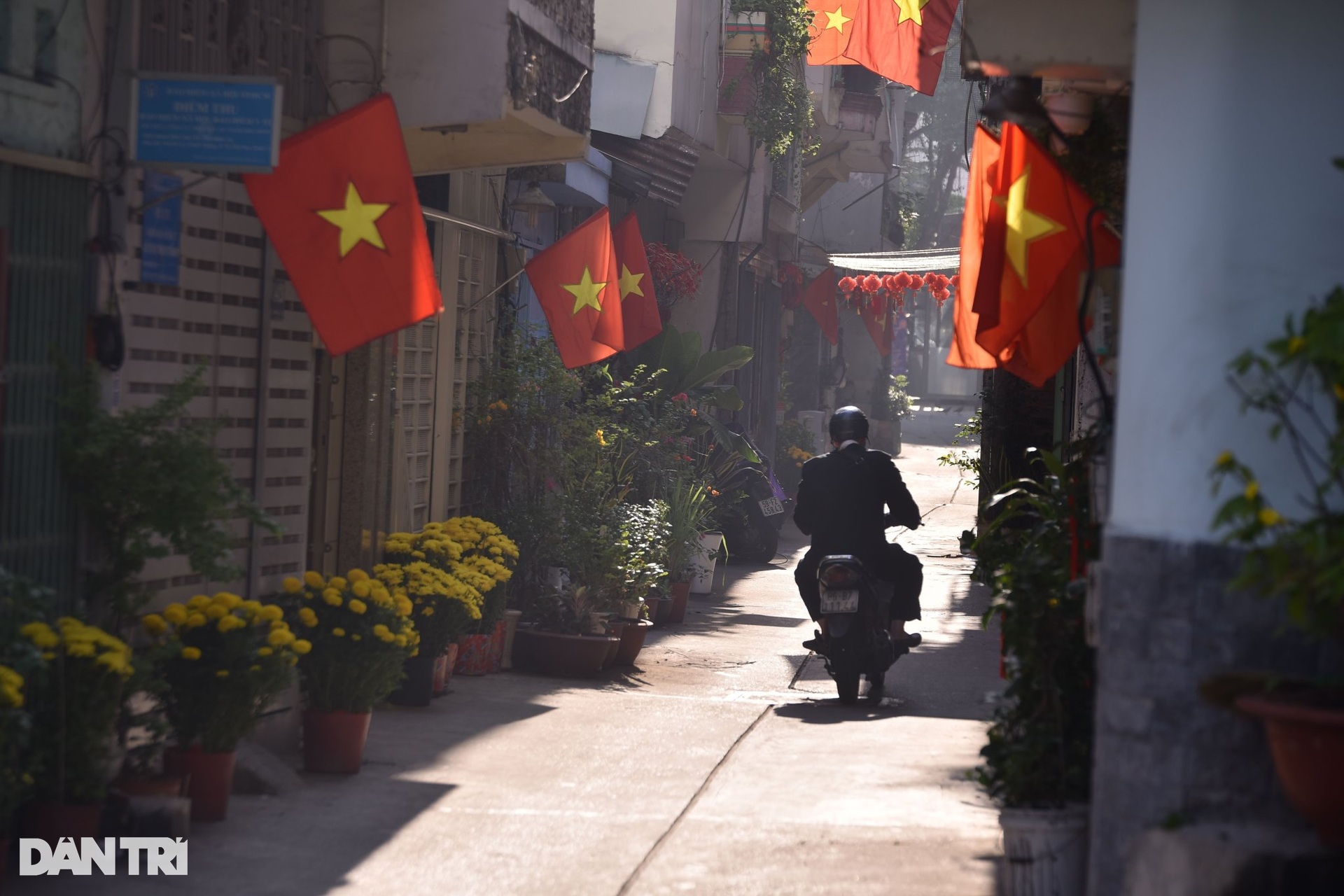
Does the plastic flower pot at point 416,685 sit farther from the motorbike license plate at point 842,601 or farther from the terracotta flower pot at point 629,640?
the motorbike license plate at point 842,601

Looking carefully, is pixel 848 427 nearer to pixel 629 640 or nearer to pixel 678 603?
pixel 629 640

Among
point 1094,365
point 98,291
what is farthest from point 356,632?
point 1094,365

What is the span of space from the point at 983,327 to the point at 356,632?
3128 millimetres

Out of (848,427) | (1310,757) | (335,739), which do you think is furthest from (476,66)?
(1310,757)

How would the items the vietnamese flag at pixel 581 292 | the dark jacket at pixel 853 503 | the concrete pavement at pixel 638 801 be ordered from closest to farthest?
the concrete pavement at pixel 638 801
the dark jacket at pixel 853 503
the vietnamese flag at pixel 581 292

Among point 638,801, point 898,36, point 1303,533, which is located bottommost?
point 638,801

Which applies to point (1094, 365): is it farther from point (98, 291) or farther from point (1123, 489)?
point (98, 291)

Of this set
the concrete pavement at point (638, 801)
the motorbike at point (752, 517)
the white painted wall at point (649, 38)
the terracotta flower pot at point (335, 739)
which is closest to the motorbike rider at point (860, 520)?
the concrete pavement at point (638, 801)

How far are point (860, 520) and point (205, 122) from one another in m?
4.99

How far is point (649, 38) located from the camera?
1623 cm

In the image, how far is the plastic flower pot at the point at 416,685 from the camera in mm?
8758

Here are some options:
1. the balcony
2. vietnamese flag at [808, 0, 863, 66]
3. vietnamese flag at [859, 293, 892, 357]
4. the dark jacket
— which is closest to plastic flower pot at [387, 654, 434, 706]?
the dark jacket

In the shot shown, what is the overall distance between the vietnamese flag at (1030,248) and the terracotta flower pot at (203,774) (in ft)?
12.1

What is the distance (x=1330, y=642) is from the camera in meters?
4.07
